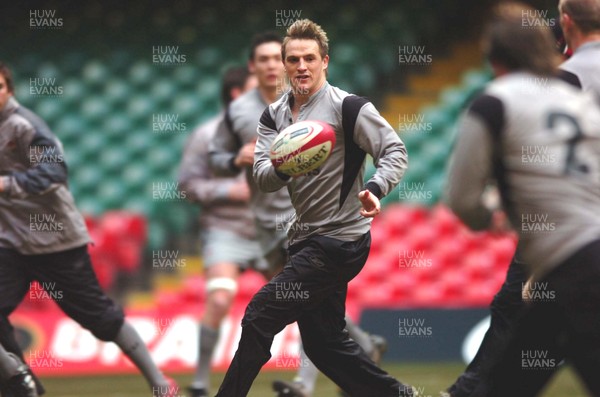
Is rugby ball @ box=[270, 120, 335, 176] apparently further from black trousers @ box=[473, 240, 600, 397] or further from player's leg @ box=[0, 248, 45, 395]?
player's leg @ box=[0, 248, 45, 395]

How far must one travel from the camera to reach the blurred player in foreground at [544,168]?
357cm

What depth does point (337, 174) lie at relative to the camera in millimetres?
5168

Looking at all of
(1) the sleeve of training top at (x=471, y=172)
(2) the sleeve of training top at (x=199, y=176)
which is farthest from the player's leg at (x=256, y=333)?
(2) the sleeve of training top at (x=199, y=176)

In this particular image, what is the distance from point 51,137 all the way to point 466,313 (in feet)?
14.9

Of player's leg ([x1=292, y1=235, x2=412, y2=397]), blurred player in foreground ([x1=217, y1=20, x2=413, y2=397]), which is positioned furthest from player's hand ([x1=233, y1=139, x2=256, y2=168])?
player's leg ([x1=292, y1=235, x2=412, y2=397])

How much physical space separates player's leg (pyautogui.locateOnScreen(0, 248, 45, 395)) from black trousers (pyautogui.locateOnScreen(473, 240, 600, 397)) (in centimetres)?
306

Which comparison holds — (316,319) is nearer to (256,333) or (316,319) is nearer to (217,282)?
(256,333)

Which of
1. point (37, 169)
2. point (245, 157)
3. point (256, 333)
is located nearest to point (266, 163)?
point (256, 333)

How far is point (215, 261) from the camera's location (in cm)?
728

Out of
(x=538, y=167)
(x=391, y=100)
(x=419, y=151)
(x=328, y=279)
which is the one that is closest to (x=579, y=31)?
(x=538, y=167)

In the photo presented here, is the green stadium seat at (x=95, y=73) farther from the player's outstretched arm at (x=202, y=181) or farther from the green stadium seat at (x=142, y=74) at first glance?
the player's outstretched arm at (x=202, y=181)

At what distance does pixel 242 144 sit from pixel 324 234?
6.19 ft

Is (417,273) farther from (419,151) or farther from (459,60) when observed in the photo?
Answer: (459,60)

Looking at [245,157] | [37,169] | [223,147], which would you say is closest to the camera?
[37,169]
